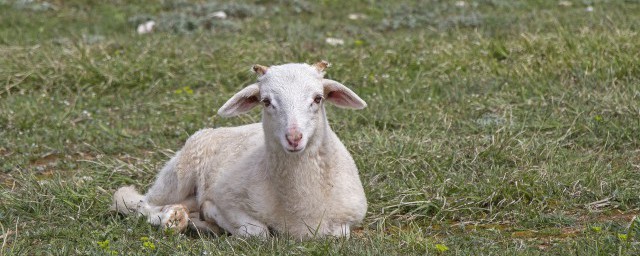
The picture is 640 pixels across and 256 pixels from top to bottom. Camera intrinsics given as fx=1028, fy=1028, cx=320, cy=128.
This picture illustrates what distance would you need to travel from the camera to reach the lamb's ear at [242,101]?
575 cm

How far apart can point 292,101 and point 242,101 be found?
0.50 meters

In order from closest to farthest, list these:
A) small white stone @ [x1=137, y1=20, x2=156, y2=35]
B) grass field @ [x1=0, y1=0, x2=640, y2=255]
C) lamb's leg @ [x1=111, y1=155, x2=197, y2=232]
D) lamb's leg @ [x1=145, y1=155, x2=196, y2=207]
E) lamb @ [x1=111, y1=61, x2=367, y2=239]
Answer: lamb @ [x1=111, y1=61, x2=367, y2=239]
grass field @ [x1=0, y1=0, x2=640, y2=255]
lamb's leg @ [x1=111, y1=155, x2=197, y2=232]
lamb's leg @ [x1=145, y1=155, x2=196, y2=207]
small white stone @ [x1=137, y1=20, x2=156, y2=35]

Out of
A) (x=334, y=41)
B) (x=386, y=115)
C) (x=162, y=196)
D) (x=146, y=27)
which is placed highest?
(x=162, y=196)

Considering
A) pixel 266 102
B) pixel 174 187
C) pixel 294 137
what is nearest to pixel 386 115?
pixel 174 187

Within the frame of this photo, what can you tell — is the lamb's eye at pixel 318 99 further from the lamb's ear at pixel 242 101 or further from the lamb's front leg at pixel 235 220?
the lamb's front leg at pixel 235 220

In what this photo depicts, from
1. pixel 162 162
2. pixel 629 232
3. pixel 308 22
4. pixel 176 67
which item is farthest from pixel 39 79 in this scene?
pixel 629 232

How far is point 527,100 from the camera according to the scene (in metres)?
8.41

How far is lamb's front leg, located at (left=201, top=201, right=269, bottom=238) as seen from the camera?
18.6 feet

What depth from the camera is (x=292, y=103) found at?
5414 millimetres

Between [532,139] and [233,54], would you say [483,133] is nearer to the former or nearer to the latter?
[532,139]

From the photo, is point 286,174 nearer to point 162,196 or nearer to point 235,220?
point 235,220

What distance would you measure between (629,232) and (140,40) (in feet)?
22.8

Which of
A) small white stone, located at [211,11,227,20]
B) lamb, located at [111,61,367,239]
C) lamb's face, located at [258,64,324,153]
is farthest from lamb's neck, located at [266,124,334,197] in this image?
small white stone, located at [211,11,227,20]

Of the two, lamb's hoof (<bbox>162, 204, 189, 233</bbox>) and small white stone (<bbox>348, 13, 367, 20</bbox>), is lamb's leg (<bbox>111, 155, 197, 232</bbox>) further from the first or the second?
small white stone (<bbox>348, 13, 367, 20</bbox>)
